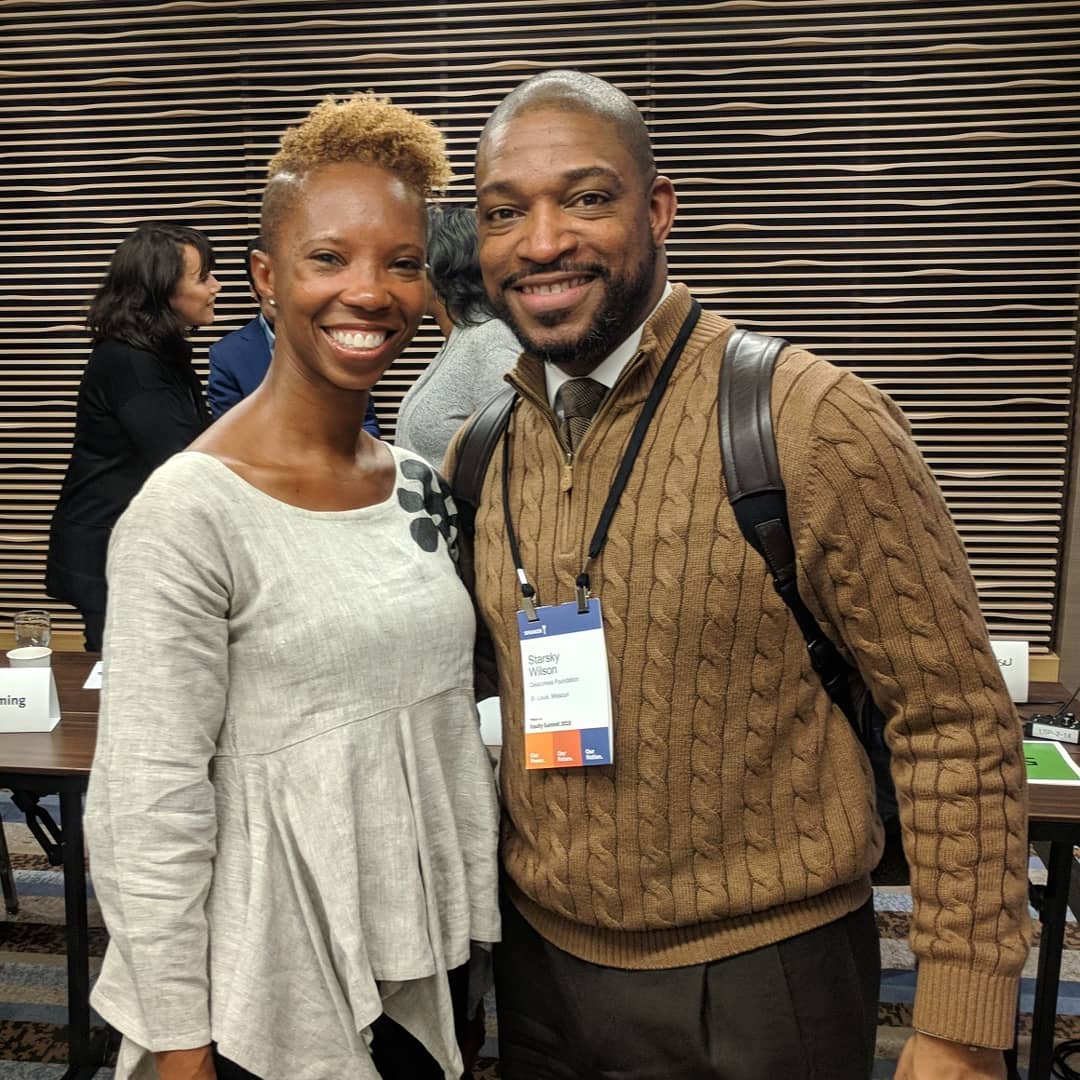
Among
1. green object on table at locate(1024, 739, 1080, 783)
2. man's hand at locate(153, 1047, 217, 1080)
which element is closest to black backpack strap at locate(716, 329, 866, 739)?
man's hand at locate(153, 1047, 217, 1080)

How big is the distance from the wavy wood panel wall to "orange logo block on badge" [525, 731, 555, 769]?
3.53m

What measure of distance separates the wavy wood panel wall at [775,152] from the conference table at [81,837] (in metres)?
2.16

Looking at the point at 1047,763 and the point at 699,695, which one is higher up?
→ the point at 699,695

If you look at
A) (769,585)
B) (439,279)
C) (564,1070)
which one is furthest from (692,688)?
(439,279)

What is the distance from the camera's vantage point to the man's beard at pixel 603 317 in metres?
1.32

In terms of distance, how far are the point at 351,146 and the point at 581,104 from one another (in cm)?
29

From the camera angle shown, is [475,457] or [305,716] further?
[475,457]

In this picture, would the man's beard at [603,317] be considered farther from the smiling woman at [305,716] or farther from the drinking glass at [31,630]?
the drinking glass at [31,630]

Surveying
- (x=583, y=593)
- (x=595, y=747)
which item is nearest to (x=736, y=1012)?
(x=595, y=747)

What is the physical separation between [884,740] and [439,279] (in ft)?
6.19

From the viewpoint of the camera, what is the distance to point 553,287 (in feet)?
4.36

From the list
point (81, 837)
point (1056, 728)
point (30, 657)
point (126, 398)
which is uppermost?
point (126, 398)

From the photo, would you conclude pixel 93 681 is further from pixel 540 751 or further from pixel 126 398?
pixel 540 751

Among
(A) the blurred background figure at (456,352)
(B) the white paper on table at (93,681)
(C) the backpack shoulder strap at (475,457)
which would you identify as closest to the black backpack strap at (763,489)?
(C) the backpack shoulder strap at (475,457)
